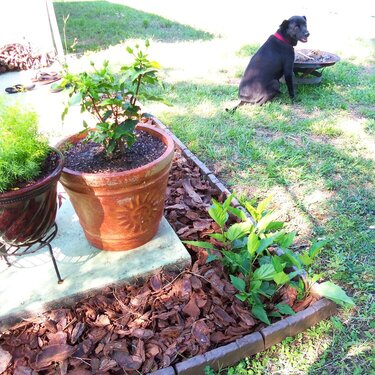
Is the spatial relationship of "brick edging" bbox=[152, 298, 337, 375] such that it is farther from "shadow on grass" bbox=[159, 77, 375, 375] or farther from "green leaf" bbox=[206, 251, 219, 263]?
"green leaf" bbox=[206, 251, 219, 263]

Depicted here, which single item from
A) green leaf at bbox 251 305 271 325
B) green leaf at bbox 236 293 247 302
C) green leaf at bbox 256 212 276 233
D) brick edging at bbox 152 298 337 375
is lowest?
brick edging at bbox 152 298 337 375

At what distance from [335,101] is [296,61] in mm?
807

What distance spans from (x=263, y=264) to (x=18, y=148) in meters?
1.39

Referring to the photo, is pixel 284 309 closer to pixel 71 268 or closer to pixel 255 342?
pixel 255 342

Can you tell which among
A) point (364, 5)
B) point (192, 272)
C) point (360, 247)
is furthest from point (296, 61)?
point (364, 5)

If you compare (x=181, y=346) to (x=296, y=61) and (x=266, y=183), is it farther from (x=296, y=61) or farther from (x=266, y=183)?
(x=296, y=61)

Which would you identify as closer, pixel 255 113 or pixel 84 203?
pixel 84 203

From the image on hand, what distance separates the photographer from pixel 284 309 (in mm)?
1894

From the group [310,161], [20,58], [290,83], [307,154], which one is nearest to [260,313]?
[310,161]

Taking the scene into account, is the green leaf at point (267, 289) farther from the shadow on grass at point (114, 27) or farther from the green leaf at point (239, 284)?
the shadow on grass at point (114, 27)

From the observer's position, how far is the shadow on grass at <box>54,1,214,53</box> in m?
8.25

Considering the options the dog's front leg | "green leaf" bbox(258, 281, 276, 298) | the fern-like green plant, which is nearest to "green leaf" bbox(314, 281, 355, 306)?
"green leaf" bbox(258, 281, 276, 298)

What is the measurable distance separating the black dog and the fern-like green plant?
3.20m

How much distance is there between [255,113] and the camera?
176 inches
